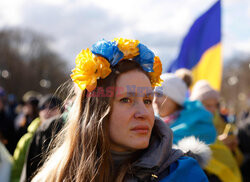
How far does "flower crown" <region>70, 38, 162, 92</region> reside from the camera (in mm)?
1819

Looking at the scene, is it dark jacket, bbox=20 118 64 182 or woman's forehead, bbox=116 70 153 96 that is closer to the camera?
woman's forehead, bbox=116 70 153 96

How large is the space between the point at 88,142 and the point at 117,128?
223 mm

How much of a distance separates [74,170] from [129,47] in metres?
0.83

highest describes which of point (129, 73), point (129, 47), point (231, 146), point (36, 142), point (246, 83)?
point (129, 47)

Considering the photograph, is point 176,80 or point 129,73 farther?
point 176,80

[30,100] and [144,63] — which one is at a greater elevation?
[144,63]

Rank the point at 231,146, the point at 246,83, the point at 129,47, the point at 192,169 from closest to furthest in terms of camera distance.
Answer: the point at 192,169 → the point at 129,47 → the point at 231,146 → the point at 246,83

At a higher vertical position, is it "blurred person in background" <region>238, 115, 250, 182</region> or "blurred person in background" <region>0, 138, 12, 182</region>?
"blurred person in background" <region>0, 138, 12, 182</region>

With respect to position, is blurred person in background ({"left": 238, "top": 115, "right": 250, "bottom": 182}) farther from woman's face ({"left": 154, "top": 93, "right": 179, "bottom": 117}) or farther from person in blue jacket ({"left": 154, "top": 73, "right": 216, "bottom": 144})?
woman's face ({"left": 154, "top": 93, "right": 179, "bottom": 117})

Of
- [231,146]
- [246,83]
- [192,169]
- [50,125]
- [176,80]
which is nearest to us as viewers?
[192,169]

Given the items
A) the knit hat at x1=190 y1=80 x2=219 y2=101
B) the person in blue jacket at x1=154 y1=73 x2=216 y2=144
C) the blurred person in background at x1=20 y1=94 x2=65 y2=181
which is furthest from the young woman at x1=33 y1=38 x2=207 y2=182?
the knit hat at x1=190 y1=80 x2=219 y2=101

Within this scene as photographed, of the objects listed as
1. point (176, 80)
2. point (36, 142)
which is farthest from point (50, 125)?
point (176, 80)

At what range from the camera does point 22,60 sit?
30734 millimetres

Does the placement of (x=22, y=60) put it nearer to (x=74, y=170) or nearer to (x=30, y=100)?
(x=30, y=100)
